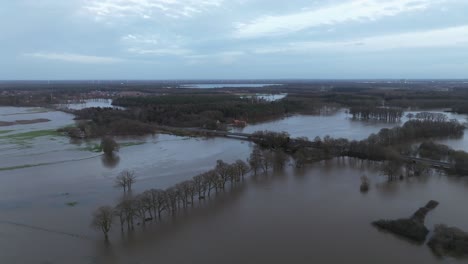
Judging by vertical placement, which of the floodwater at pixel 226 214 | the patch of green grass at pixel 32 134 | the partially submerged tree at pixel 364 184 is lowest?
the floodwater at pixel 226 214

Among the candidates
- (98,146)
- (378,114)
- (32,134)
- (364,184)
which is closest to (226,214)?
(364,184)

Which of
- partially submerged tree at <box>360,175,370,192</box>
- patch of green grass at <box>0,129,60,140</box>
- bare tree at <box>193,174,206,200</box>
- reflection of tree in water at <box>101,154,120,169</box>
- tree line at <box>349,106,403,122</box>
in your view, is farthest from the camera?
tree line at <box>349,106,403,122</box>

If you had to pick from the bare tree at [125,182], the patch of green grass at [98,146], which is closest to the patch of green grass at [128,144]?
the patch of green grass at [98,146]

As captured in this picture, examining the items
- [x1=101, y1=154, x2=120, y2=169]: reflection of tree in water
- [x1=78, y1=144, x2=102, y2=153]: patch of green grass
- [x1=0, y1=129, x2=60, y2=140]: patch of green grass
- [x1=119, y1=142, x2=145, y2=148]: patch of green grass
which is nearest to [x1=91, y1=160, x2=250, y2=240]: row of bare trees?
[x1=101, y1=154, x2=120, y2=169]: reflection of tree in water

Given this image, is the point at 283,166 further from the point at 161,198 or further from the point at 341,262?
Result: the point at 341,262

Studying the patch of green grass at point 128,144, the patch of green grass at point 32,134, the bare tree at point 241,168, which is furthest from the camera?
the patch of green grass at point 32,134

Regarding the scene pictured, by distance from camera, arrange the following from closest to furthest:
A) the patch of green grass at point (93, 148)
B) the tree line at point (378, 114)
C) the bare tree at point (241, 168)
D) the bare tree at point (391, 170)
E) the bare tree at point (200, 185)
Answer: the bare tree at point (200, 185)
the bare tree at point (241, 168)
the bare tree at point (391, 170)
the patch of green grass at point (93, 148)
the tree line at point (378, 114)

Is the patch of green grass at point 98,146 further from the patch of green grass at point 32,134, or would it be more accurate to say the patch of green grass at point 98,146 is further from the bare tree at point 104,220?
the bare tree at point 104,220

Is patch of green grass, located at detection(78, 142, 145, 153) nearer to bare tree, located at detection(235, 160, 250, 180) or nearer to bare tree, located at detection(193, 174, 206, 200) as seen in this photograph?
bare tree, located at detection(235, 160, 250, 180)
